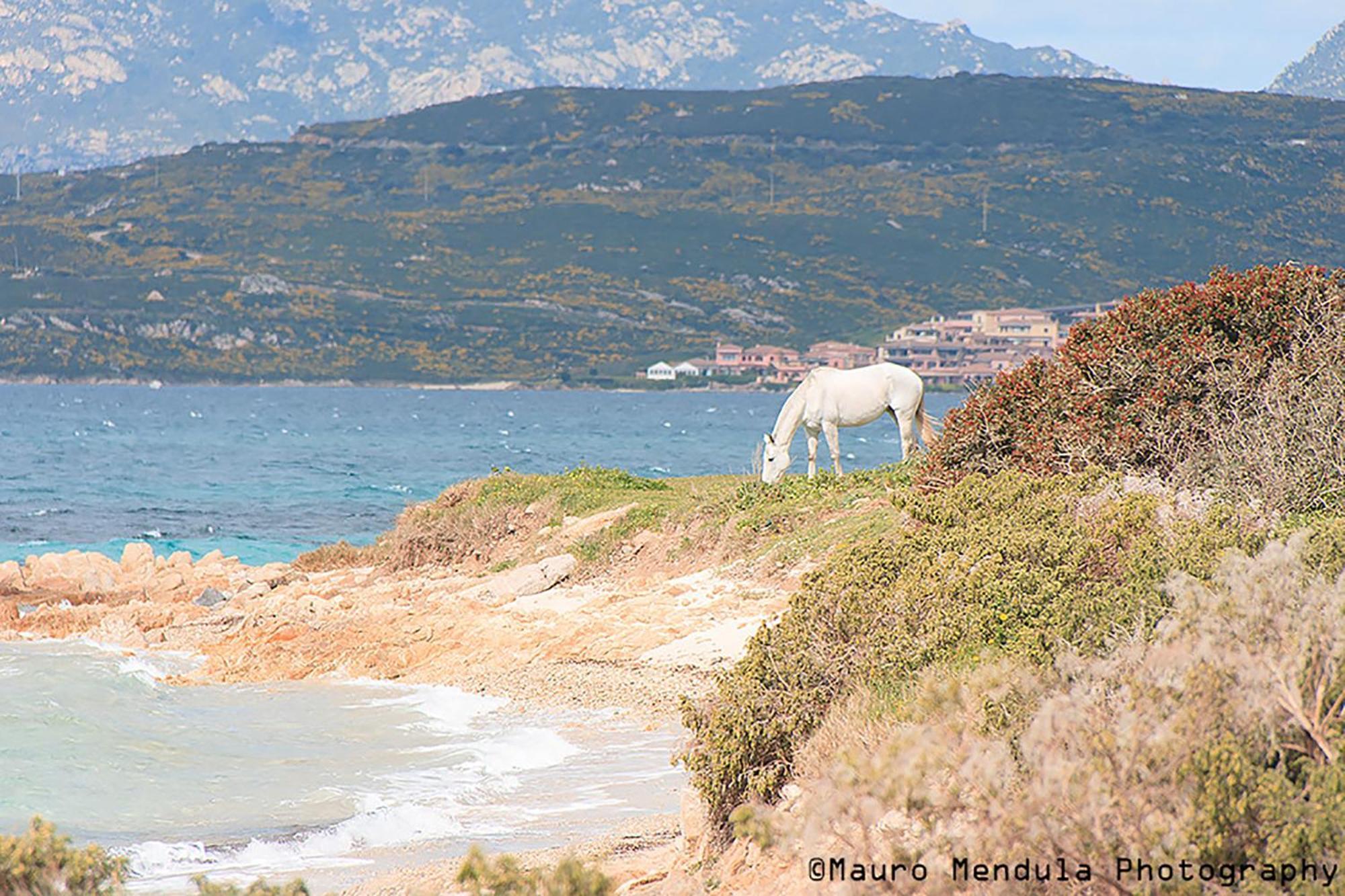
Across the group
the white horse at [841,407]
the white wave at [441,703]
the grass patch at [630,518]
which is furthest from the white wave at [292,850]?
the white horse at [841,407]

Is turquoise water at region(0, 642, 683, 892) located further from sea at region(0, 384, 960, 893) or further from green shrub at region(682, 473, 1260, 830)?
green shrub at region(682, 473, 1260, 830)

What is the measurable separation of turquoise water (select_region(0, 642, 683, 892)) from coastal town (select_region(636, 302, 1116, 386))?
159525 mm

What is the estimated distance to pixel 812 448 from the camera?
71.7ft

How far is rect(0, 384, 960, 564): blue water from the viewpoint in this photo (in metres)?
41.1

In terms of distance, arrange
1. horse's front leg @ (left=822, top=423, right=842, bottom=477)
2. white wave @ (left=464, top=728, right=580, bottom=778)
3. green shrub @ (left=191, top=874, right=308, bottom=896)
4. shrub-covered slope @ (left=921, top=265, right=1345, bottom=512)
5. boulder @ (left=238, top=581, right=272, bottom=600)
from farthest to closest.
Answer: horse's front leg @ (left=822, top=423, right=842, bottom=477) < boulder @ (left=238, top=581, right=272, bottom=600) < white wave @ (left=464, top=728, right=580, bottom=778) < shrub-covered slope @ (left=921, top=265, right=1345, bottom=512) < green shrub @ (left=191, top=874, right=308, bottom=896)

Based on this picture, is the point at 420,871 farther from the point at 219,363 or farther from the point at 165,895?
the point at 219,363

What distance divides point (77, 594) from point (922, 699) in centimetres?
1920

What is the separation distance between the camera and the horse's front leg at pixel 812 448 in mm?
21312

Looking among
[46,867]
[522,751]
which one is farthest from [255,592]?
[46,867]

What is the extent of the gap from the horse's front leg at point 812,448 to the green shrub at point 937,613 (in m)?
11.6

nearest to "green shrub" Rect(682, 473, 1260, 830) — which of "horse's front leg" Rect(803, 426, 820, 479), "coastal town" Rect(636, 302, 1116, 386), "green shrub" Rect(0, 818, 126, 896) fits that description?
"green shrub" Rect(0, 818, 126, 896)

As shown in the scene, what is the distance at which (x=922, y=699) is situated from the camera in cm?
686

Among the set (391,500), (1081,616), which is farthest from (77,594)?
(391,500)

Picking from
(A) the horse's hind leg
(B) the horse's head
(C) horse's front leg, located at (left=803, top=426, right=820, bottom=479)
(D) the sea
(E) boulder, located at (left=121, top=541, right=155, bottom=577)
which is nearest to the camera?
(D) the sea
